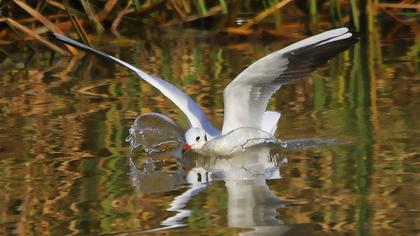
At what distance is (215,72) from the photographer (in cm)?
1004

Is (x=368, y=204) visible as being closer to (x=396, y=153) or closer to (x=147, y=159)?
(x=396, y=153)

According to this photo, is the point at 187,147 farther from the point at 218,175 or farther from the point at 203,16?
the point at 203,16

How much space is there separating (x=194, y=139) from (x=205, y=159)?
5.4 inches

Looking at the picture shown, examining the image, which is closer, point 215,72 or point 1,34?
point 215,72

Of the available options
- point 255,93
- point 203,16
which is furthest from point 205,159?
point 203,16

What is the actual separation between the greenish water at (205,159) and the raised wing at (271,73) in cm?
29

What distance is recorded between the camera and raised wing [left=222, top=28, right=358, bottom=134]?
23.0 feet

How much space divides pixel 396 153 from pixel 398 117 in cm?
96

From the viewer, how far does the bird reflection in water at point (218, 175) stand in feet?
18.0

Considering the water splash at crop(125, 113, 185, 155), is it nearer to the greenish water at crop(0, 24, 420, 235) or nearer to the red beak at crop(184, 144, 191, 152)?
the greenish water at crop(0, 24, 420, 235)

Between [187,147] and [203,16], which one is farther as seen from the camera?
[203,16]

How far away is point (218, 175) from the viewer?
673 cm

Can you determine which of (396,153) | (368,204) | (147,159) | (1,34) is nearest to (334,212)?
(368,204)

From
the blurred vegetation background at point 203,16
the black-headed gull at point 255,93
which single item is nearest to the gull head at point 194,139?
the black-headed gull at point 255,93
